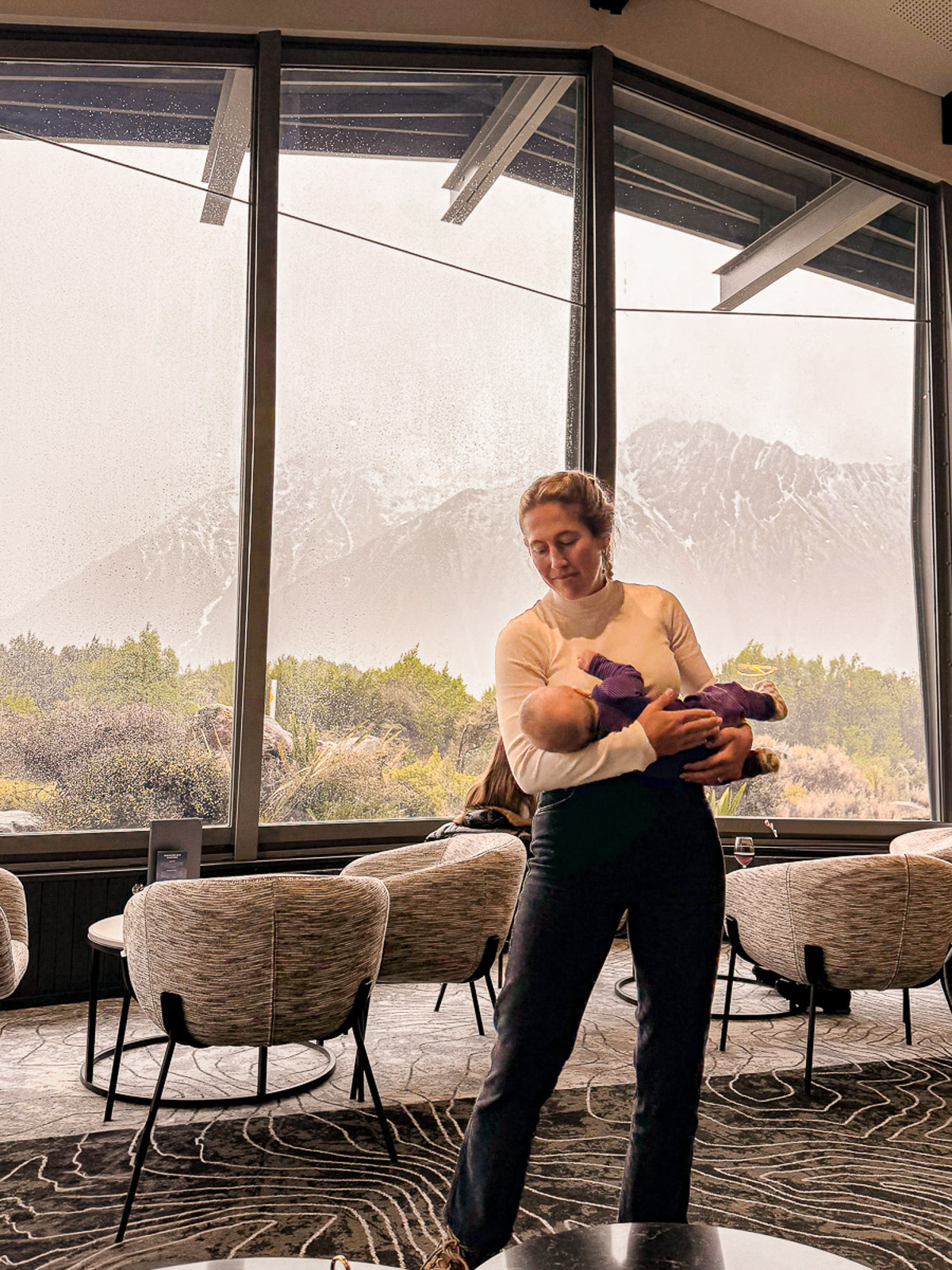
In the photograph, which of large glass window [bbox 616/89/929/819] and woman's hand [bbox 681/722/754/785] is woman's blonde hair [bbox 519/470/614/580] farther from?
large glass window [bbox 616/89/929/819]

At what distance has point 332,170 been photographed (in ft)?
16.9

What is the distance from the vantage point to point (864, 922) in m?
3.29

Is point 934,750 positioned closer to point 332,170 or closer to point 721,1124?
point 721,1124

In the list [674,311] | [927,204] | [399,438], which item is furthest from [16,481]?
[927,204]

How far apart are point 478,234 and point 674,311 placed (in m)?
1.21

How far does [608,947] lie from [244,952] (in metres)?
1.02

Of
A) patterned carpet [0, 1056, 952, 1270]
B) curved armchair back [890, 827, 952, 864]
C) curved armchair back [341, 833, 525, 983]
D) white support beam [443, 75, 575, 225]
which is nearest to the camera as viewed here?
patterned carpet [0, 1056, 952, 1270]

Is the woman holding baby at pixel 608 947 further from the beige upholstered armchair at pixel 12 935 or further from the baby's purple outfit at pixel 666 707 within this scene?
the beige upholstered armchair at pixel 12 935

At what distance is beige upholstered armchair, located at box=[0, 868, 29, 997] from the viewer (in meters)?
2.94

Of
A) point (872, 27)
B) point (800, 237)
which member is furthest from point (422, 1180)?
point (872, 27)

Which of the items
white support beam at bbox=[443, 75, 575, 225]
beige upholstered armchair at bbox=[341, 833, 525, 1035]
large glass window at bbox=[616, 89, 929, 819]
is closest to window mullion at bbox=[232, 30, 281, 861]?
white support beam at bbox=[443, 75, 575, 225]

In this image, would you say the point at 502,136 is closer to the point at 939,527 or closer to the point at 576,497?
the point at 939,527

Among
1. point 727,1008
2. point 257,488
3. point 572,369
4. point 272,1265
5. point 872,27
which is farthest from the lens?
point 872,27

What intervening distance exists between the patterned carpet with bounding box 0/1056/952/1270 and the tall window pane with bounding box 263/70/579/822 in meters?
2.20
